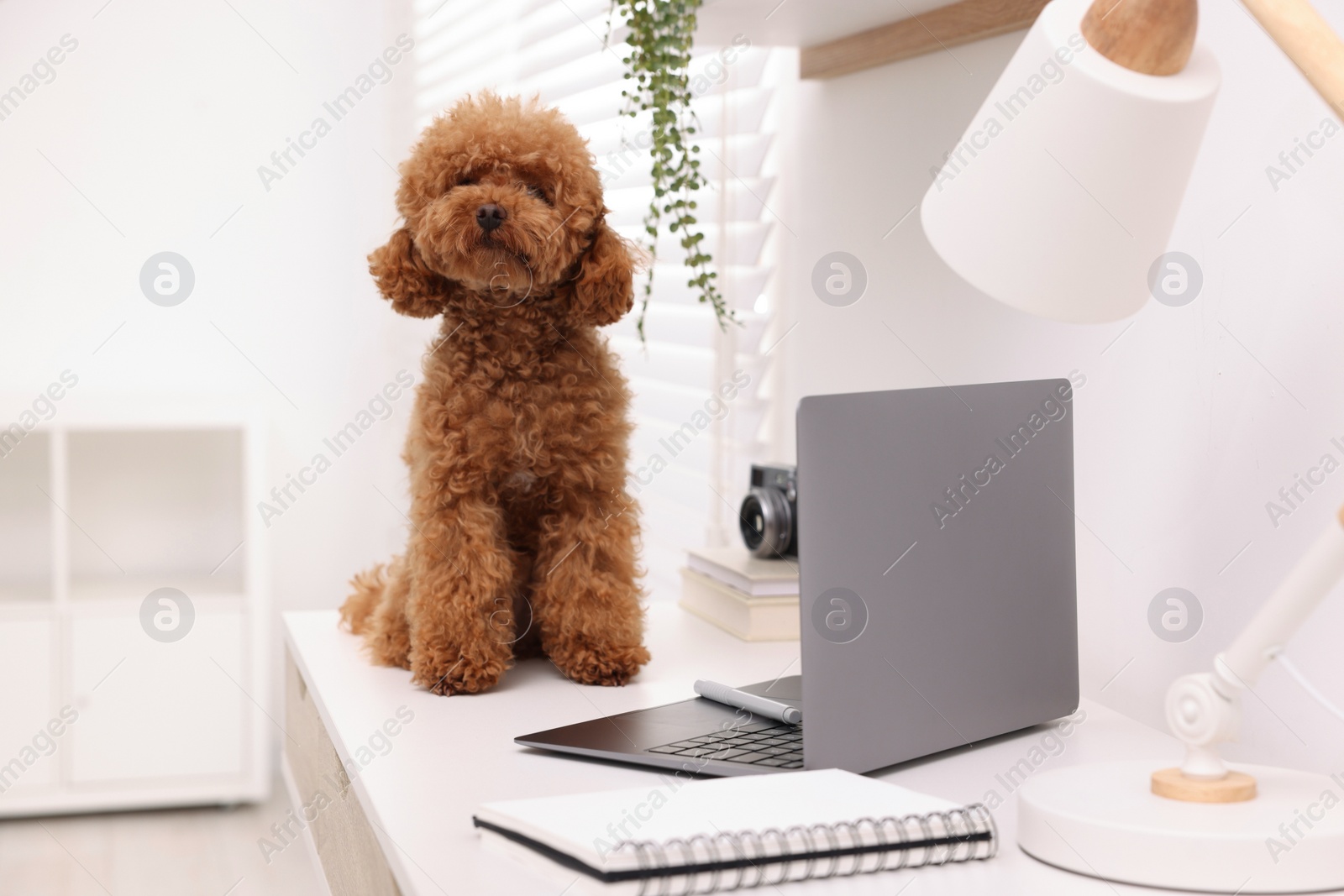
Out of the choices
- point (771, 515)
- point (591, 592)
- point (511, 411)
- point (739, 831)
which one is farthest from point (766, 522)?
point (739, 831)

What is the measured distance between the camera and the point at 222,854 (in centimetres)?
231

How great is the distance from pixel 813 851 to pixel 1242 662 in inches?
10.2

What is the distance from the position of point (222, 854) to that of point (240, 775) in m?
0.20

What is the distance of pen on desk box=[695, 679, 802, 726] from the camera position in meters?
0.95

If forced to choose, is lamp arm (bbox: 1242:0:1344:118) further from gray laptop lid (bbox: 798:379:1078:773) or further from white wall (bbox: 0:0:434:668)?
white wall (bbox: 0:0:434:668)

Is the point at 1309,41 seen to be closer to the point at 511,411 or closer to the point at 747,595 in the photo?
the point at 511,411

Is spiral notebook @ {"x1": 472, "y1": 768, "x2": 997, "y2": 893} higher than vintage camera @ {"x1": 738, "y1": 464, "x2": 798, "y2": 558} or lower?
lower

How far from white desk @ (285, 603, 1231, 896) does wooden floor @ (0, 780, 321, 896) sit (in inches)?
39.7

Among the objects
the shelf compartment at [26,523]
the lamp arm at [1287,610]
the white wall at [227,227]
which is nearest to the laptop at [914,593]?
the lamp arm at [1287,610]

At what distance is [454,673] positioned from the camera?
3.58 ft

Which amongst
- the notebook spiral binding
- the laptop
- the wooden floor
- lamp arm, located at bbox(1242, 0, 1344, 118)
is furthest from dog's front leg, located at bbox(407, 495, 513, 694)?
the wooden floor

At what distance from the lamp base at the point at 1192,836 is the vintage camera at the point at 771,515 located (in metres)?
0.65

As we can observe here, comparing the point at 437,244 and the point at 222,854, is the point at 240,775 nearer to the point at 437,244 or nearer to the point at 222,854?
the point at 222,854

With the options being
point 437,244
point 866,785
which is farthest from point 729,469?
point 866,785
